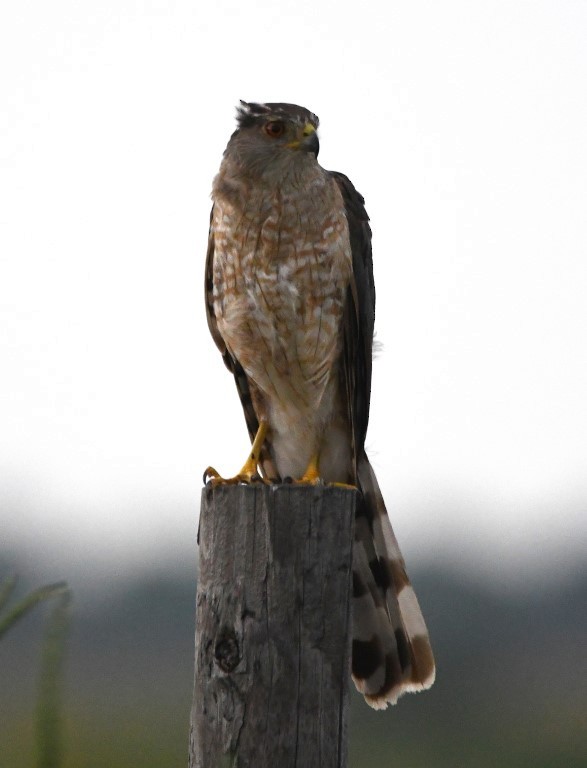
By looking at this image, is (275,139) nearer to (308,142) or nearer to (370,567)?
(308,142)

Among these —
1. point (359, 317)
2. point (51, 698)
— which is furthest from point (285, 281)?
point (51, 698)

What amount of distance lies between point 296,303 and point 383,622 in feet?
4.14

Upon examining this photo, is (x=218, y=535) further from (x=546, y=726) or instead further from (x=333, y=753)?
(x=546, y=726)

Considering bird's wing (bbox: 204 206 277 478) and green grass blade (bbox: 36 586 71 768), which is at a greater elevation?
bird's wing (bbox: 204 206 277 478)

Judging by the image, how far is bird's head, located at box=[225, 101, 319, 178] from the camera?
4699 mm

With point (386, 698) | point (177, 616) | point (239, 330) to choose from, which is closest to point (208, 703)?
point (386, 698)

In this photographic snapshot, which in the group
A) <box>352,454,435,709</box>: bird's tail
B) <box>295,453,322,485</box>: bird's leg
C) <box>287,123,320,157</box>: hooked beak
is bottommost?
<box>352,454,435,709</box>: bird's tail

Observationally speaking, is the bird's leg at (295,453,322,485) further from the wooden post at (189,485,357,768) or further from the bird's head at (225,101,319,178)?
the wooden post at (189,485,357,768)

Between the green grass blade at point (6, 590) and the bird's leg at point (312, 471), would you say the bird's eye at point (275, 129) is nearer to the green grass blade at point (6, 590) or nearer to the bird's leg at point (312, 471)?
the bird's leg at point (312, 471)

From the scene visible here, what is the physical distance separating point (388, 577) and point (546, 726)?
10.9 meters

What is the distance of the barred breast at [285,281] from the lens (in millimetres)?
4500

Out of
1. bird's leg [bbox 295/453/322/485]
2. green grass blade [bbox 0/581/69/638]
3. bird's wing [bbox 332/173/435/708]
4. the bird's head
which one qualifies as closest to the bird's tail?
bird's wing [bbox 332/173/435/708]

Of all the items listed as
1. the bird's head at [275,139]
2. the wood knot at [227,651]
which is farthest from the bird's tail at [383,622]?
the bird's head at [275,139]

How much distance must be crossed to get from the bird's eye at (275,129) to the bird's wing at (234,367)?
398mm
